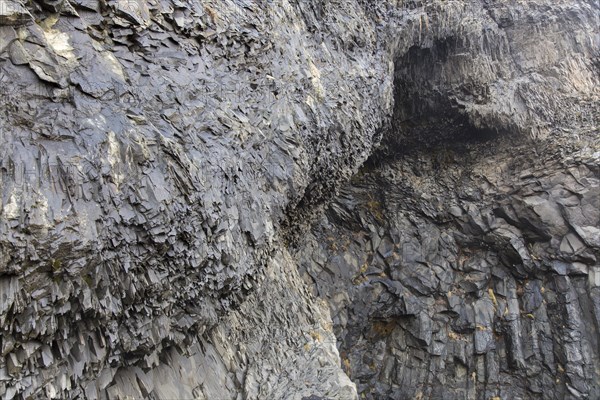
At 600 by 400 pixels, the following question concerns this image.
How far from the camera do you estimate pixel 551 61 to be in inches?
524

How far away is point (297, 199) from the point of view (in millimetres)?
7816

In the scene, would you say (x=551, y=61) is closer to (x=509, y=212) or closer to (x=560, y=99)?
(x=560, y=99)

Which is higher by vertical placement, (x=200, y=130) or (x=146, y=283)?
(x=200, y=130)

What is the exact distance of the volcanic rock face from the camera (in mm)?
4340

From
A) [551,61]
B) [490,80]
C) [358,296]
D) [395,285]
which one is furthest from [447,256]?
[551,61]

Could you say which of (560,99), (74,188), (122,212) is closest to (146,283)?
(122,212)

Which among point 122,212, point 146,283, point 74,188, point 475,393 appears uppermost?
point 74,188

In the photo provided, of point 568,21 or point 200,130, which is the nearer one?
point 200,130

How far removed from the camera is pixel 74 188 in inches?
170

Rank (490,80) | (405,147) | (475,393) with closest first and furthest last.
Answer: (475,393) → (490,80) → (405,147)

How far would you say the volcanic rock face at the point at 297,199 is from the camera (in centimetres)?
434

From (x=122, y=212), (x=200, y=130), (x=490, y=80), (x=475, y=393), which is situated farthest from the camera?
(x=490, y=80)

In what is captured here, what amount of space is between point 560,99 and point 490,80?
220cm

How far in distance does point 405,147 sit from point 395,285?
4728 mm
